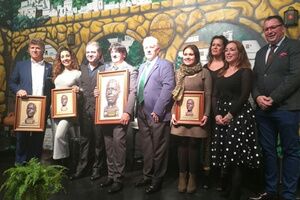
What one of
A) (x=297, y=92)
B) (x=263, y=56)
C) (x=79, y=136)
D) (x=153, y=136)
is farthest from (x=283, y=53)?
(x=79, y=136)

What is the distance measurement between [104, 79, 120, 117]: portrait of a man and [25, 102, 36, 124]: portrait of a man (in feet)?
3.54

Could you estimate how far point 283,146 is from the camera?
3072 millimetres

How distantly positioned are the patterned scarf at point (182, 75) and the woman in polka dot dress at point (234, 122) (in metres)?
0.27

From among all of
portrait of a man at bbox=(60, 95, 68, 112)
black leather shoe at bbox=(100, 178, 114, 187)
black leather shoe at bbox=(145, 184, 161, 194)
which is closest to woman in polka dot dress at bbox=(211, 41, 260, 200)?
black leather shoe at bbox=(145, 184, 161, 194)

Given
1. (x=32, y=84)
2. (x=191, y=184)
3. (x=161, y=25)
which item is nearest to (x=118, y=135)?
(x=191, y=184)

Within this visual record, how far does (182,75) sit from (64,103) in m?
1.55

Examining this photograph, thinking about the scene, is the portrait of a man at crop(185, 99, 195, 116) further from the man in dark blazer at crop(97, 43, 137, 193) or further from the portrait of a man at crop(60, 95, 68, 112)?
the portrait of a man at crop(60, 95, 68, 112)

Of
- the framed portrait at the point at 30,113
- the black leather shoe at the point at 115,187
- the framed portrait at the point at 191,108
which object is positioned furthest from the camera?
the framed portrait at the point at 30,113

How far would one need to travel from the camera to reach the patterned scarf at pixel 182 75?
3359mm

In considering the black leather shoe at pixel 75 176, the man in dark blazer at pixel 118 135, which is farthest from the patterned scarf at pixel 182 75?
the black leather shoe at pixel 75 176

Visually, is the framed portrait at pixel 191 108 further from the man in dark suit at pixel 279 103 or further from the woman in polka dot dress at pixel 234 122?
the man in dark suit at pixel 279 103

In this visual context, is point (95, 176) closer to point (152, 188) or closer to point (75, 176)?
point (75, 176)

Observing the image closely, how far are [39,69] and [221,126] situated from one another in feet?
8.40

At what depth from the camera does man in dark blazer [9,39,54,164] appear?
166 inches
